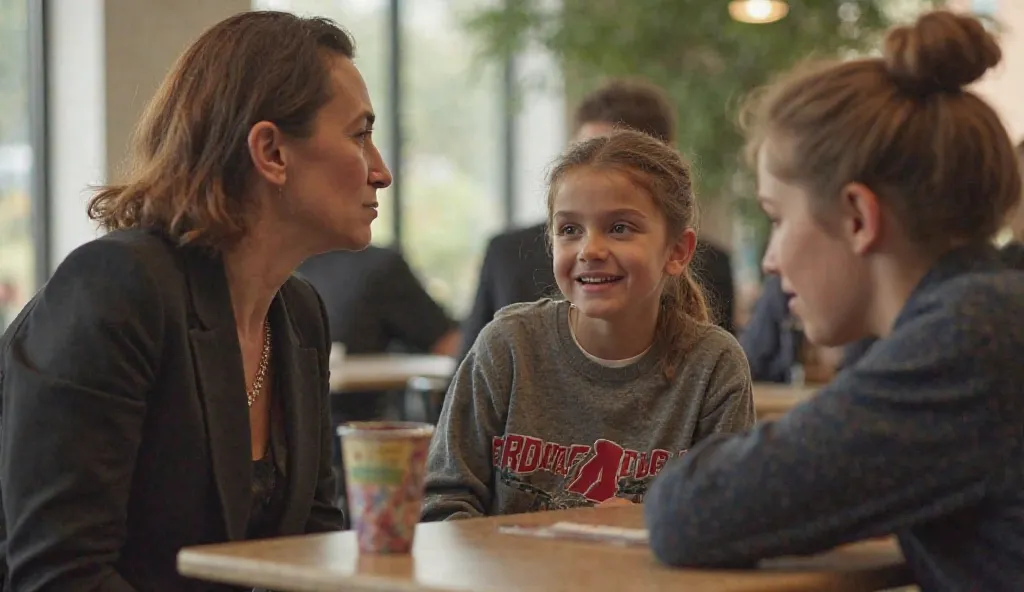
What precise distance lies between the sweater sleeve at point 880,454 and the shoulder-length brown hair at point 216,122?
0.89 meters

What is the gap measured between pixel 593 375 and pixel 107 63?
3.62 metres

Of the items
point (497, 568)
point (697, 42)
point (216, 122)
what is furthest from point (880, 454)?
point (697, 42)

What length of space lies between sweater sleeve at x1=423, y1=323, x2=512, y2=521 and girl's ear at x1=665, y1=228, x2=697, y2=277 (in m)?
0.33

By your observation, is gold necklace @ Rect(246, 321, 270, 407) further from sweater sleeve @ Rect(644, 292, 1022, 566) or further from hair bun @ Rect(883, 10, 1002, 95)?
hair bun @ Rect(883, 10, 1002, 95)

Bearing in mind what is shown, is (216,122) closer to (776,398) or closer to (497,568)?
(497,568)

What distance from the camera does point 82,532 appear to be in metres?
1.77

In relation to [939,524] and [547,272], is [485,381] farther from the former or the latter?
[547,272]

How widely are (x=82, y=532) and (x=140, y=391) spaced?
186 mm

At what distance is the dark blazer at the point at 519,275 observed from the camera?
387 cm

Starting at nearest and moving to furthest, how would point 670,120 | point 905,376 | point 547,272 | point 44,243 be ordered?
point 905,376 < point 547,272 < point 670,120 < point 44,243

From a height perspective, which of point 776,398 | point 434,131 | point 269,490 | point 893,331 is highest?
point 893,331

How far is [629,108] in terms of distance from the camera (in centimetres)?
415

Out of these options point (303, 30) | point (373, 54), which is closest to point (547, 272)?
point (303, 30)

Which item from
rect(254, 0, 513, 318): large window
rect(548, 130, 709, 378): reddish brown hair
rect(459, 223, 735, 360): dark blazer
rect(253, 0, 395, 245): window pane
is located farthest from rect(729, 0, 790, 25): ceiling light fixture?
rect(548, 130, 709, 378): reddish brown hair
